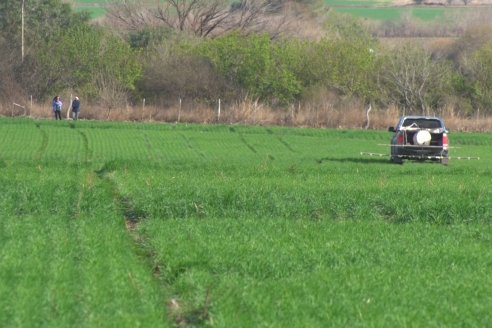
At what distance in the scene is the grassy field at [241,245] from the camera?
11.6m

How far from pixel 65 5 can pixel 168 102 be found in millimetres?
15959

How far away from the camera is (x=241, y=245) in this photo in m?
15.6

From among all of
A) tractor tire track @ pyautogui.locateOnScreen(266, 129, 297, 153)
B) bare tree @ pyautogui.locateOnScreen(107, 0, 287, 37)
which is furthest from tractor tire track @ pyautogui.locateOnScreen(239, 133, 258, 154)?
bare tree @ pyautogui.locateOnScreen(107, 0, 287, 37)

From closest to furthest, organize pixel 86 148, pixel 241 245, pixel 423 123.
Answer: pixel 241 245, pixel 423 123, pixel 86 148

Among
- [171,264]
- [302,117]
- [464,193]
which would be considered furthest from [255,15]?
[171,264]

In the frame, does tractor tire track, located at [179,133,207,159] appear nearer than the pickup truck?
No

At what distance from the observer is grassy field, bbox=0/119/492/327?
1155 centimetres

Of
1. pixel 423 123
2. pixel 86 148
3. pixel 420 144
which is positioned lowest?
pixel 86 148

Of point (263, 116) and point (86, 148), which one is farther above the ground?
point (263, 116)

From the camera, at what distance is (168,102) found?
66.4m

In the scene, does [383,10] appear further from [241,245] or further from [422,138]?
[241,245]

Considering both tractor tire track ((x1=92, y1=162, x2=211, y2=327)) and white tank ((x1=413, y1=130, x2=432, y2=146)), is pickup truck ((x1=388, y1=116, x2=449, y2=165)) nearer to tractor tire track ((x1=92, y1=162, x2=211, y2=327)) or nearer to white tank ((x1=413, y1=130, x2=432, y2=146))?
white tank ((x1=413, y1=130, x2=432, y2=146))

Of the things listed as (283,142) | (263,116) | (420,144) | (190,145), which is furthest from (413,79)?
(420,144)

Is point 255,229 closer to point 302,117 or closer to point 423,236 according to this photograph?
point 423,236
